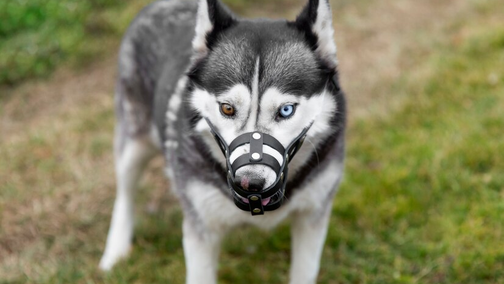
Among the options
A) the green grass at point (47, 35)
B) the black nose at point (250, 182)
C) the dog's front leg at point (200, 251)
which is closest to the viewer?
the black nose at point (250, 182)

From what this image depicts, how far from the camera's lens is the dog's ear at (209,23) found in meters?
2.62

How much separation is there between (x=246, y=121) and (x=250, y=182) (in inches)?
11.0

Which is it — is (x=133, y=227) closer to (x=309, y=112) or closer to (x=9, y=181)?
(x=9, y=181)

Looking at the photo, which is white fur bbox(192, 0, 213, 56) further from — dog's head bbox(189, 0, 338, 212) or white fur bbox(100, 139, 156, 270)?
white fur bbox(100, 139, 156, 270)

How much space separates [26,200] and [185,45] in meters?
1.99

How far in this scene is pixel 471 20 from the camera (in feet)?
21.5

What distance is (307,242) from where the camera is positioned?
3.15 meters

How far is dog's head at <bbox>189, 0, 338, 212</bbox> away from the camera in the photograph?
238cm

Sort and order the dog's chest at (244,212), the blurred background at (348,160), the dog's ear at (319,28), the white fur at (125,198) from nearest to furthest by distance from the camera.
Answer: the dog's ear at (319,28) < the dog's chest at (244,212) < the blurred background at (348,160) < the white fur at (125,198)

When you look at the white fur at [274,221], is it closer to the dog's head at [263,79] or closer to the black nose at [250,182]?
the dog's head at [263,79]

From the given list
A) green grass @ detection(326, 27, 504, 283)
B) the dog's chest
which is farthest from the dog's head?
green grass @ detection(326, 27, 504, 283)

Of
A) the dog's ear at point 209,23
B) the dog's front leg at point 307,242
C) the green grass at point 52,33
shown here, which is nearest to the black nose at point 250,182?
the dog's ear at point 209,23

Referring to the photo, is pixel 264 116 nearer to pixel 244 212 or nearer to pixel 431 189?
pixel 244 212

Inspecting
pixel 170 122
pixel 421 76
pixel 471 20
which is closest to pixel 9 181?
pixel 170 122
